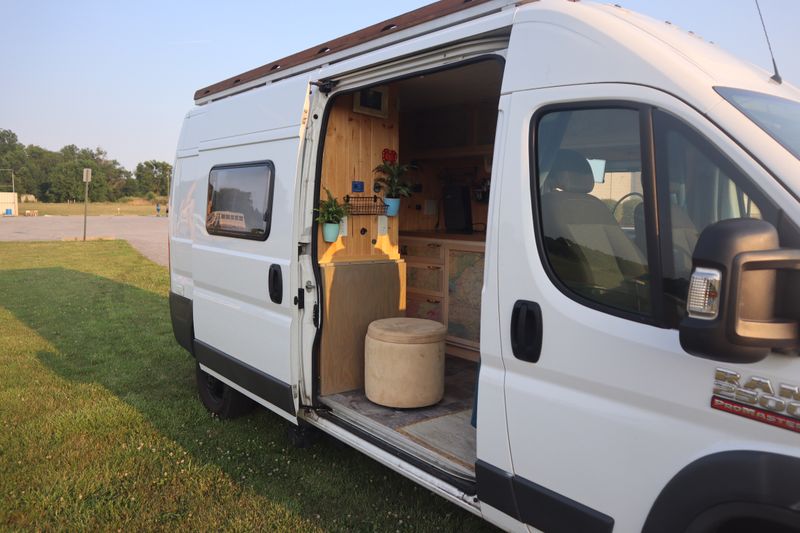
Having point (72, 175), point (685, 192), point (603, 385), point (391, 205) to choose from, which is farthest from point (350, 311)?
point (72, 175)

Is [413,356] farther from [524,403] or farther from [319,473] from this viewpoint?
[524,403]

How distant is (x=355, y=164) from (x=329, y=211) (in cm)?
47

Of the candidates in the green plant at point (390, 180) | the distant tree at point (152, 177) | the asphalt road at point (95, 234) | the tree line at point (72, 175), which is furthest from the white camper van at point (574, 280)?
the distant tree at point (152, 177)

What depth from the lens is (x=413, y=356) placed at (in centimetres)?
381

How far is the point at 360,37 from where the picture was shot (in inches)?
133

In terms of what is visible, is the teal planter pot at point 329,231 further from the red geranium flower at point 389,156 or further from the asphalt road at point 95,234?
the asphalt road at point 95,234

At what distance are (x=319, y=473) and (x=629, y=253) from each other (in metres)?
2.75

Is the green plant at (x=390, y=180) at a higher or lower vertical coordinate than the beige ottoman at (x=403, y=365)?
higher

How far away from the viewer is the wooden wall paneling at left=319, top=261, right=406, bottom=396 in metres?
3.93

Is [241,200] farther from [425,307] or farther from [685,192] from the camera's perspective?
[685,192]

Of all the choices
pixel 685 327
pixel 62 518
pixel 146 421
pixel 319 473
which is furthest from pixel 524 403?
pixel 146 421

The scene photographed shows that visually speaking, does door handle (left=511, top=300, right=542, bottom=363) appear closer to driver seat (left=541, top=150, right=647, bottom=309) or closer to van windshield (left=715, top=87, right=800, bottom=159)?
driver seat (left=541, top=150, right=647, bottom=309)

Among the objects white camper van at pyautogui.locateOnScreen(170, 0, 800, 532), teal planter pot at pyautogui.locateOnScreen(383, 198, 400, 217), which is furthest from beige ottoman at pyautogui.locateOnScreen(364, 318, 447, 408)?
teal planter pot at pyautogui.locateOnScreen(383, 198, 400, 217)

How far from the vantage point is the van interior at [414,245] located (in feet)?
12.2
